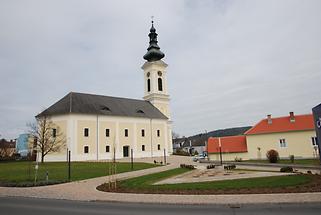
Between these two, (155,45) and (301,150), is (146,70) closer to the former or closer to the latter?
(155,45)

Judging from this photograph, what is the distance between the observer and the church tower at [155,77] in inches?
2383

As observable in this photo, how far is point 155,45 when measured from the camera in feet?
205

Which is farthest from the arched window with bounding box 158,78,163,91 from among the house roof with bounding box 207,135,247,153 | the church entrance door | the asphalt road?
the asphalt road

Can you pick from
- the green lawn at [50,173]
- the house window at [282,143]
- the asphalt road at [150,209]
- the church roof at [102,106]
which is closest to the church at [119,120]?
the church roof at [102,106]

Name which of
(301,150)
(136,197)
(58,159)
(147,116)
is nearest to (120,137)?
(147,116)

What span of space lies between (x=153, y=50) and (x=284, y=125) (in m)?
34.0

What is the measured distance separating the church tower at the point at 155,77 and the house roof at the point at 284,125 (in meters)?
24.7

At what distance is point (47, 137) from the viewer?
1644 inches

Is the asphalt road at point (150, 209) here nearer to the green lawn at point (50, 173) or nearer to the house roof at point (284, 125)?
the green lawn at point (50, 173)

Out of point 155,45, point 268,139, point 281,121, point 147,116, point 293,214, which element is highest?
point 155,45

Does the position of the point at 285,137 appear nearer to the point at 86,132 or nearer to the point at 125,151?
the point at 125,151

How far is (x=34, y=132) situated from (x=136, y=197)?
116 ft

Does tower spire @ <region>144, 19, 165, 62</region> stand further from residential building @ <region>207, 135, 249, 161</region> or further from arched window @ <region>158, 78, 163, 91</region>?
residential building @ <region>207, 135, 249, 161</region>

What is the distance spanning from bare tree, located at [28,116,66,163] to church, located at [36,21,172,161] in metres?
0.71
